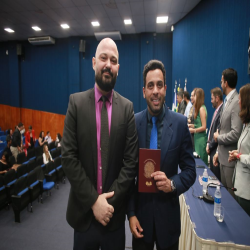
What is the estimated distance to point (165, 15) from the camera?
680cm

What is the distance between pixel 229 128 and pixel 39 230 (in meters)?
3.59

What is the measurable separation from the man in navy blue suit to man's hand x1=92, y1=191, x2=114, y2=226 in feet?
0.70

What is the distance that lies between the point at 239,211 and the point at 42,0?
7314 millimetres

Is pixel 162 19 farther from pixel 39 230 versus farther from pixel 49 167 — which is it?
pixel 39 230

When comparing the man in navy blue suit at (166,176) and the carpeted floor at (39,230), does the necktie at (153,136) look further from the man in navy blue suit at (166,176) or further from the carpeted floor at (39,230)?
the carpeted floor at (39,230)

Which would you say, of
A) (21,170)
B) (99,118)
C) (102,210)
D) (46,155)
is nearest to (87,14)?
(46,155)

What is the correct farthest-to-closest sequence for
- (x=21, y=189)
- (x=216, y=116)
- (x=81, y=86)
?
(x=81, y=86), (x=21, y=189), (x=216, y=116)

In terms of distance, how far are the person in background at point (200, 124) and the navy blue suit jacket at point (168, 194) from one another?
2.40 m

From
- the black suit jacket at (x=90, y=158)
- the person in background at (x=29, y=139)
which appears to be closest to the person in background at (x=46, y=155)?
the person in background at (x=29, y=139)

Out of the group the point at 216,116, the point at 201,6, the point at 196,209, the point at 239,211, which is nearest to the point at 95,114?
the point at 196,209

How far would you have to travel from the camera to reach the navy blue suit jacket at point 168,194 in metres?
1.22

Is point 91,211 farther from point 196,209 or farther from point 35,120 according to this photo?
point 35,120

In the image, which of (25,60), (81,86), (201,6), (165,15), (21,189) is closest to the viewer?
(21,189)

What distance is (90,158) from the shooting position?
1.14 meters
